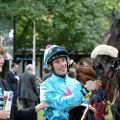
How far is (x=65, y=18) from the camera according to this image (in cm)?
3025

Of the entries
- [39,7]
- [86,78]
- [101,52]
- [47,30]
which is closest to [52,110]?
[101,52]

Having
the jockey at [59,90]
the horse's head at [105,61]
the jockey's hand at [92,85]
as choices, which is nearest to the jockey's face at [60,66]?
the jockey at [59,90]

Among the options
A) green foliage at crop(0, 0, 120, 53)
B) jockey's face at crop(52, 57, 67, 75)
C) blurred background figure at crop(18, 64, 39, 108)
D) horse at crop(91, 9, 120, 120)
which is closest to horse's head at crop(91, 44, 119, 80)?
horse at crop(91, 9, 120, 120)

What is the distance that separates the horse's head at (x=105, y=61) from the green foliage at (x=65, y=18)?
69.6 ft

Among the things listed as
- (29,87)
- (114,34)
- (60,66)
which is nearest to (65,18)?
(29,87)

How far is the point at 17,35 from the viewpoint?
3469 cm

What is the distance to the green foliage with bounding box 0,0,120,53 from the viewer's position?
2841 centimetres

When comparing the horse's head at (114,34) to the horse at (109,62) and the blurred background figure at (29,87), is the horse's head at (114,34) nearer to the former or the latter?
the horse at (109,62)

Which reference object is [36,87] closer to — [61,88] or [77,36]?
[61,88]

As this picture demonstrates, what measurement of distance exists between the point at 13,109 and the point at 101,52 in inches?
66.7

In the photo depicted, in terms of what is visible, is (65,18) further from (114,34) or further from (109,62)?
(109,62)

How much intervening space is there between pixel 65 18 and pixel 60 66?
80.3ft

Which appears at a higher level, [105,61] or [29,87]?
[105,61]

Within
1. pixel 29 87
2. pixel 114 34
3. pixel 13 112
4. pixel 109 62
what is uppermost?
pixel 114 34
